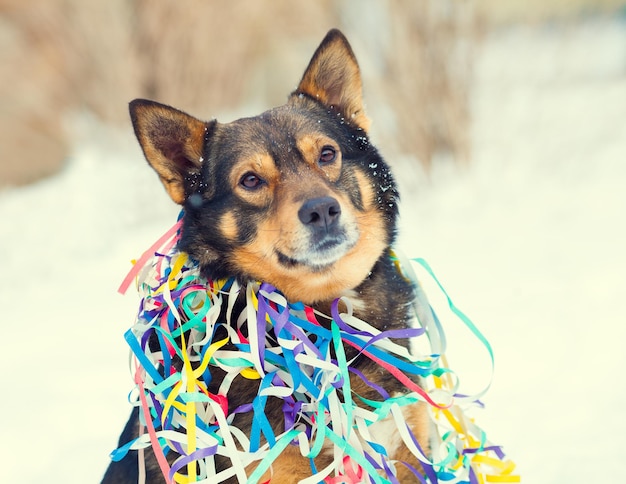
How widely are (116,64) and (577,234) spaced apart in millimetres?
5859

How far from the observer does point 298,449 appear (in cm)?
202

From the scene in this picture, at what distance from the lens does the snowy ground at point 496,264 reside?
10.3 feet

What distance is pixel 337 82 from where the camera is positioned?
8.39 feet

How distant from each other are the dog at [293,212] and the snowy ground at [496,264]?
1091 mm

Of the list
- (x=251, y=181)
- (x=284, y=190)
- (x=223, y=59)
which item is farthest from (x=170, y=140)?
(x=223, y=59)

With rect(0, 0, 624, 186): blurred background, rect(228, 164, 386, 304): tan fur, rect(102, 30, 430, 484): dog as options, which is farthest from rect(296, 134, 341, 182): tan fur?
rect(0, 0, 624, 186): blurred background

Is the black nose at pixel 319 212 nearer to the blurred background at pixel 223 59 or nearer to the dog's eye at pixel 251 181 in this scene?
the dog's eye at pixel 251 181

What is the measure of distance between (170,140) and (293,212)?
570mm

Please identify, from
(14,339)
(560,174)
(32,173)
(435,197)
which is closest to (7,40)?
(32,173)

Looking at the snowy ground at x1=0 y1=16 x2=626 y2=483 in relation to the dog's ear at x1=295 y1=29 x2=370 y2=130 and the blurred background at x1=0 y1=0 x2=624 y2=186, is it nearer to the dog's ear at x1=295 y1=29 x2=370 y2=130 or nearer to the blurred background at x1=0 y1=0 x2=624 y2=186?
the blurred background at x1=0 y1=0 x2=624 y2=186

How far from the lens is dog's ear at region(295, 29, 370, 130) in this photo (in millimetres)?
2443

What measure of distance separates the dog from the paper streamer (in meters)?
0.07

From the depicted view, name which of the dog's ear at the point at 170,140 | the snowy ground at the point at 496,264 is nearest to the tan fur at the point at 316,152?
the dog's ear at the point at 170,140

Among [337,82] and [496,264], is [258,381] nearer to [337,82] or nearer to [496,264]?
[337,82]
